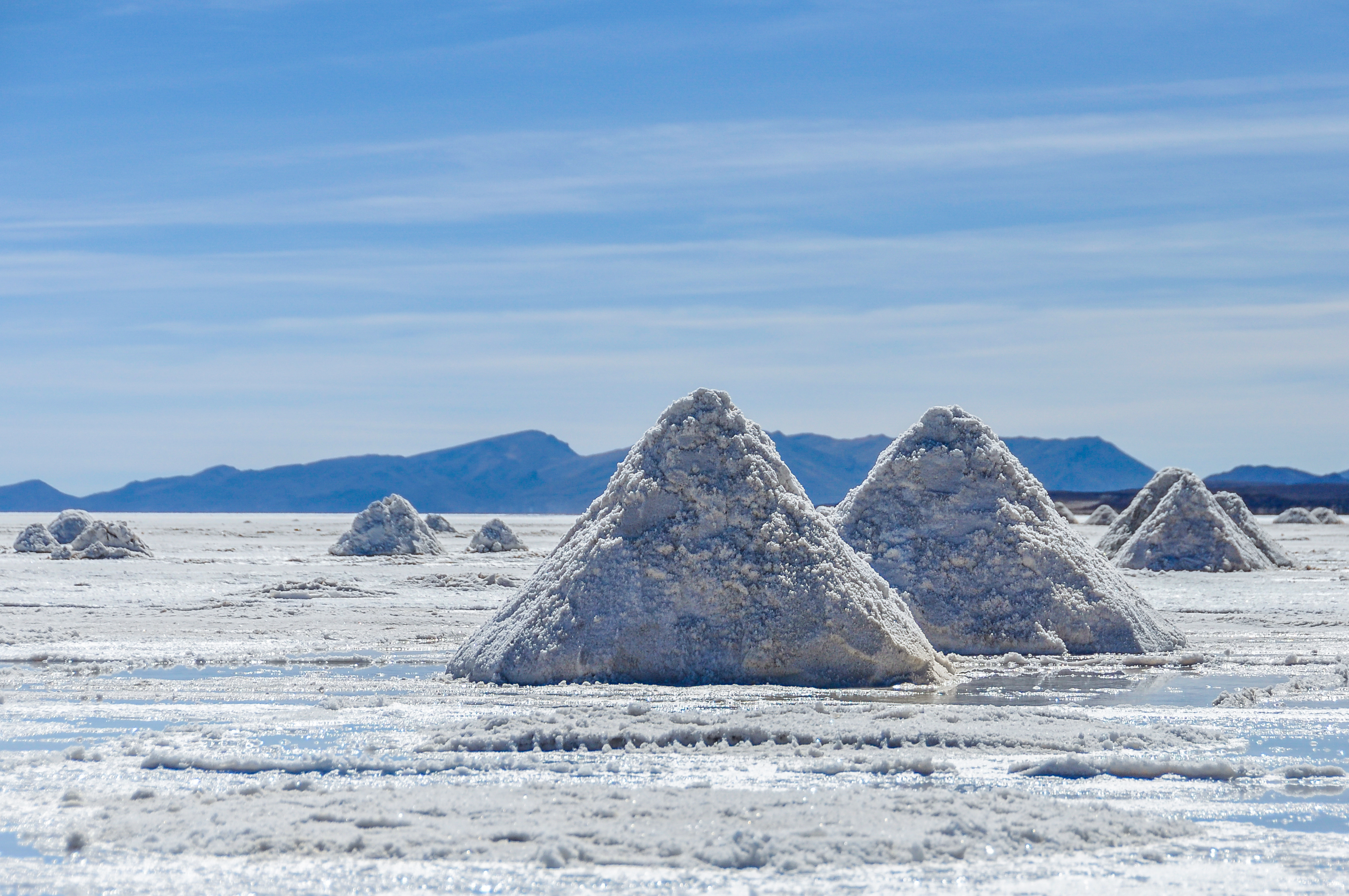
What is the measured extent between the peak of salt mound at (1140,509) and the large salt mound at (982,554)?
395 inches

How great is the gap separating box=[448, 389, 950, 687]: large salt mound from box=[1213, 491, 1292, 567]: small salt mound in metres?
12.3

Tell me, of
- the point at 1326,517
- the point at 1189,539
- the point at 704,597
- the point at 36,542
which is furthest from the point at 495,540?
the point at 1326,517

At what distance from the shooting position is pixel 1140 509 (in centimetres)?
1903

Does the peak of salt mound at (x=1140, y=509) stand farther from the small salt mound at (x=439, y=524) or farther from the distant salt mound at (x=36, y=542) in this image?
the small salt mound at (x=439, y=524)

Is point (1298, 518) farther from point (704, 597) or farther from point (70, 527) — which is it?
point (704, 597)

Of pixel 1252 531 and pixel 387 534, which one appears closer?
pixel 1252 531

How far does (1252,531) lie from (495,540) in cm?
1288

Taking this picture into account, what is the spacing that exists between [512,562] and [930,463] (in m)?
11.6

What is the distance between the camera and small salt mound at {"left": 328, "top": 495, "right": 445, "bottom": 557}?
71.8 ft

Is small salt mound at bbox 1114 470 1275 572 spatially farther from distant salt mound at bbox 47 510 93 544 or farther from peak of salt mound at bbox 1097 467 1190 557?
distant salt mound at bbox 47 510 93 544

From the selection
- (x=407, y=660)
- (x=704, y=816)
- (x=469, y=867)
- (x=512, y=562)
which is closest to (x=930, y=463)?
(x=407, y=660)

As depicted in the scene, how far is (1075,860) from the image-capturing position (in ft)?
10.9

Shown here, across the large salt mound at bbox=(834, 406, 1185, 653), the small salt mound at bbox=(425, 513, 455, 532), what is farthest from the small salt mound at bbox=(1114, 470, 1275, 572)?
the small salt mound at bbox=(425, 513, 455, 532)

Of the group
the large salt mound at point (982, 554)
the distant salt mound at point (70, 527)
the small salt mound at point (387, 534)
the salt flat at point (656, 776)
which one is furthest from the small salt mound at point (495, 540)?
the salt flat at point (656, 776)
